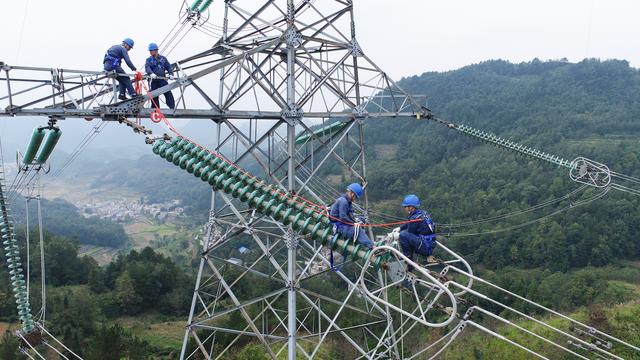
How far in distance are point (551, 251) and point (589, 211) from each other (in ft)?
38.7

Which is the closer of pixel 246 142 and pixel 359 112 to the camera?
pixel 246 142

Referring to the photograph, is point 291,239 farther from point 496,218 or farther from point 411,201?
point 496,218

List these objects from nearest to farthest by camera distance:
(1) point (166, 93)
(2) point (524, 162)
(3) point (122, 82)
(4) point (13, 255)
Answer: (3) point (122, 82) < (1) point (166, 93) < (4) point (13, 255) < (2) point (524, 162)

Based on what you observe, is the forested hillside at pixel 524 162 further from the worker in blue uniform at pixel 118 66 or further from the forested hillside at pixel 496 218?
the worker in blue uniform at pixel 118 66

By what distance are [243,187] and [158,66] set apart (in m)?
3.87

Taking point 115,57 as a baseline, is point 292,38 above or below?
above

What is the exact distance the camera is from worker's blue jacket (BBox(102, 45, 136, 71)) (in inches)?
466

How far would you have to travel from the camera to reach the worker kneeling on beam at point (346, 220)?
33.3 ft

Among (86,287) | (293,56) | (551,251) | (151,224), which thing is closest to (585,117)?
(551,251)

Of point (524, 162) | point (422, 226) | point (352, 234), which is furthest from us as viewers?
point (524, 162)

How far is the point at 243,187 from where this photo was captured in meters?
11.9

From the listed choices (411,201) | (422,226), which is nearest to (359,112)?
(411,201)

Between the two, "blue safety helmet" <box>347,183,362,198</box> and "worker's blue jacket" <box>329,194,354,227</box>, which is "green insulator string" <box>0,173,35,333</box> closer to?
"worker's blue jacket" <box>329,194,354,227</box>

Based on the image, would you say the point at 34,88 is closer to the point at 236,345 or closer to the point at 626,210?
the point at 236,345
